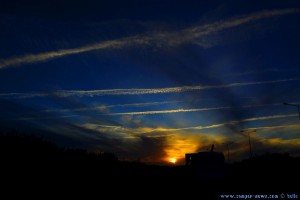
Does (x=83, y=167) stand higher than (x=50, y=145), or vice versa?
(x=50, y=145)

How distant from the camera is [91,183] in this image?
18.7m

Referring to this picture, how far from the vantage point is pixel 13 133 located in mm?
23984

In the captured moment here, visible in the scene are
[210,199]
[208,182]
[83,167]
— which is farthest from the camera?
[208,182]

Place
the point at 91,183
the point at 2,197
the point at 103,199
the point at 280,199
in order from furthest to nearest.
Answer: the point at 91,183 < the point at 103,199 < the point at 280,199 < the point at 2,197

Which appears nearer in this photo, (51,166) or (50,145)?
(51,166)

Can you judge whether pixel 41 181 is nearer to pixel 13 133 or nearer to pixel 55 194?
pixel 55 194

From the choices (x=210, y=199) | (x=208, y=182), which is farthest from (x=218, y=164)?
(x=210, y=199)

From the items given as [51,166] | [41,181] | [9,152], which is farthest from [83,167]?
[41,181]

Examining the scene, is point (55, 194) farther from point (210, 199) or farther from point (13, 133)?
point (13, 133)

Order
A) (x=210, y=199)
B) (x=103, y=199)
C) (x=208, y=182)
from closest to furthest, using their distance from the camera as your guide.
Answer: (x=103, y=199) → (x=210, y=199) → (x=208, y=182)

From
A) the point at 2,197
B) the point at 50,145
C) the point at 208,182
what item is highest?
the point at 50,145

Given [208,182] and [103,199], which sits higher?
[208,182]

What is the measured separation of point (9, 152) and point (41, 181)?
4358 mm

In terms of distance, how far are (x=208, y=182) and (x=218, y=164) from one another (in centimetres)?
189
